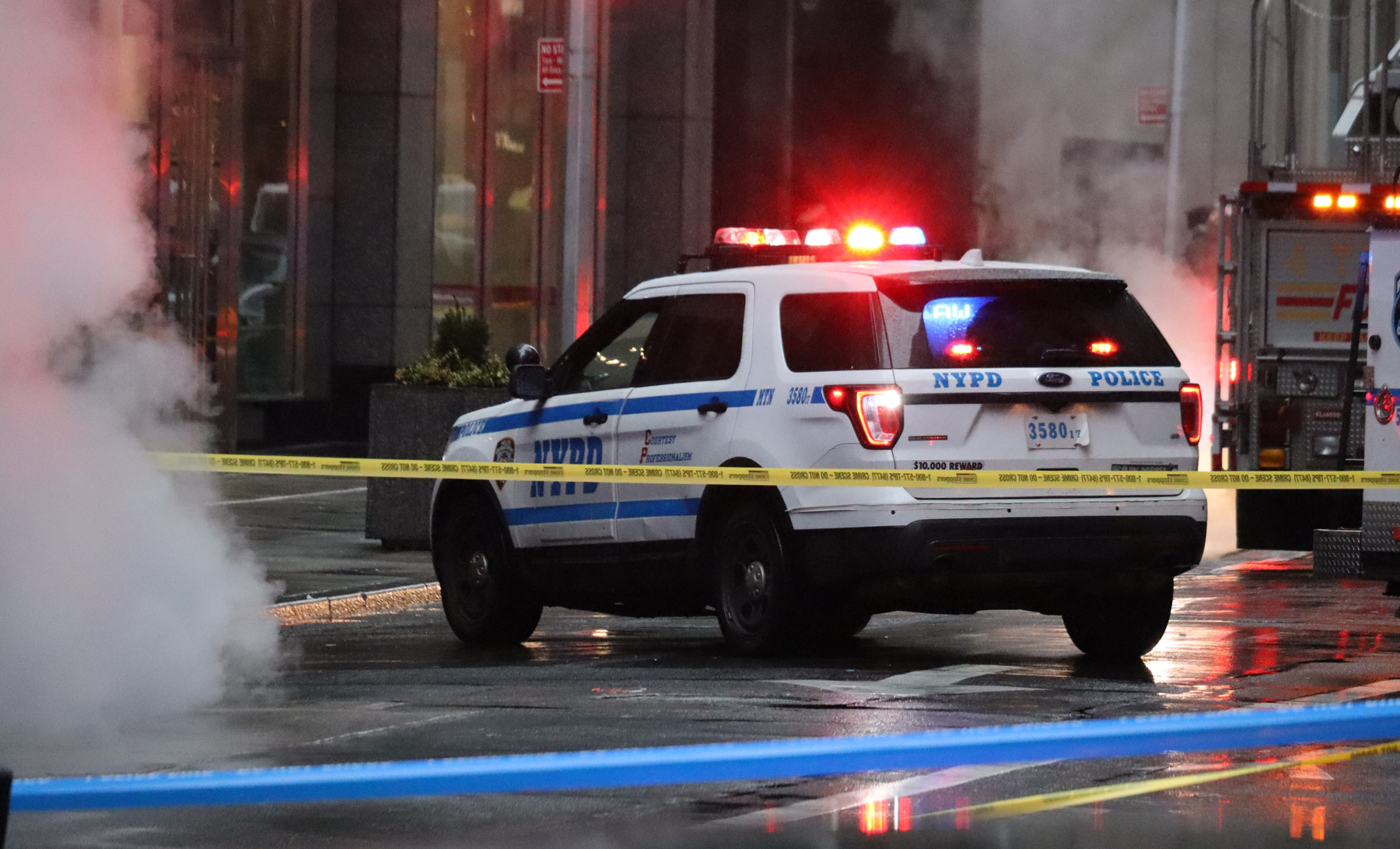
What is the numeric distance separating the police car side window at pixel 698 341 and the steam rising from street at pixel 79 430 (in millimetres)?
2360

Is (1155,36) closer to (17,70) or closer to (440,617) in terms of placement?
(440,617)

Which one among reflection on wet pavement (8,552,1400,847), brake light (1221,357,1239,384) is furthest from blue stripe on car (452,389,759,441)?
brake light (1221,357,1239,384)

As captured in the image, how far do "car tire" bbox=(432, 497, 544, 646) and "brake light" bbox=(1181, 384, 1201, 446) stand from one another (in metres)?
3.08

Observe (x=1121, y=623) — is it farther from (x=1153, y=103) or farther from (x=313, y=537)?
(x=1153, y=103)

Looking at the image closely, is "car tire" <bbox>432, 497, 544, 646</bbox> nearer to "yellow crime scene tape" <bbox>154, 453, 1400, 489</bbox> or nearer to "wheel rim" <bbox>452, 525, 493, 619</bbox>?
"wheel rim" <bbox>452, 525, 493, 619</bbox>

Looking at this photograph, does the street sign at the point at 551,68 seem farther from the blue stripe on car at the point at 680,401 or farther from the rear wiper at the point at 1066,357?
the rear wiper at the point at 1066,357

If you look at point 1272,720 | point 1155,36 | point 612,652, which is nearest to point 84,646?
point 612,652

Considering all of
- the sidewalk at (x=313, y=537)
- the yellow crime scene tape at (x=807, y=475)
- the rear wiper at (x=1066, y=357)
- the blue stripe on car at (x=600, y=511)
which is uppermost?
the rear wiper at (x=1066, y=357)

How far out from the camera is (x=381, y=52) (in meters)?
24.1

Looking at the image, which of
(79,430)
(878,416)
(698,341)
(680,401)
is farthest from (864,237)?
(79,430)

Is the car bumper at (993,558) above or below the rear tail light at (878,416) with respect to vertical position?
below

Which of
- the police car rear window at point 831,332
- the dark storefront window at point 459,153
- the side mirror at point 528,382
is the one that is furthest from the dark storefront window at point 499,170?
the police car rear window at point 831,332

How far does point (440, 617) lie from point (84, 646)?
14.4ft

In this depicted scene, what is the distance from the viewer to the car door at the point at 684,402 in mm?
9797
